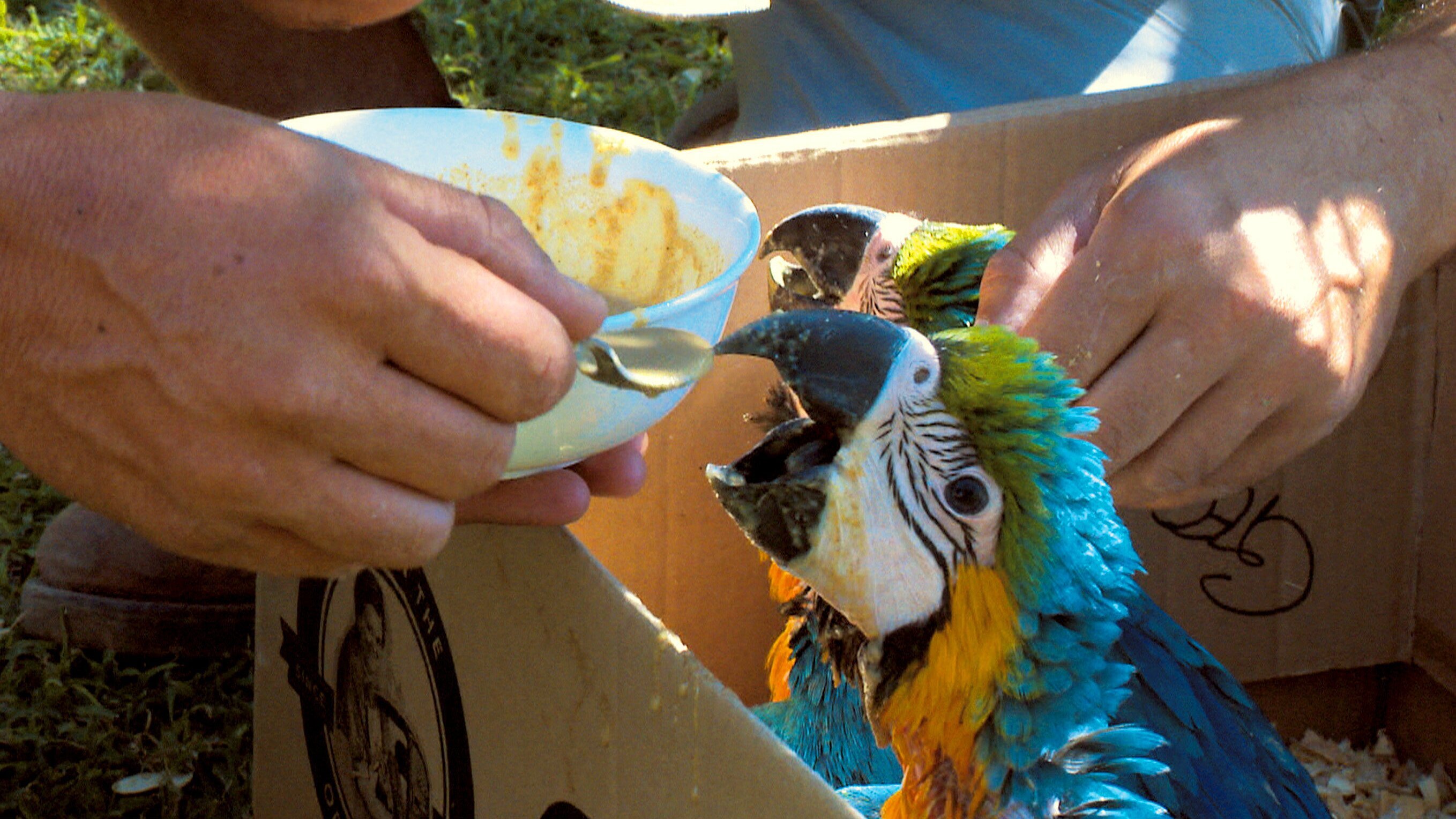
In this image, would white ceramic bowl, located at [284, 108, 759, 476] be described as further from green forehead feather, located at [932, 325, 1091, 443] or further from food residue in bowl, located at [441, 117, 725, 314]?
green forehead feather, located at [932, 325, 1091, 443]

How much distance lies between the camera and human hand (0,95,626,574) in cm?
52

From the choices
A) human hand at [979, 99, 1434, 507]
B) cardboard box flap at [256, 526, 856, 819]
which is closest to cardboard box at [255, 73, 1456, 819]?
cardboard box flap at [256, 526, 856, 819]

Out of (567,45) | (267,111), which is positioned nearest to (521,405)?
(267,111)

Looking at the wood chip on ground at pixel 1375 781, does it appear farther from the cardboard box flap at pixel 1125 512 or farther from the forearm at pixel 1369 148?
the forearm at pixel 1369 148

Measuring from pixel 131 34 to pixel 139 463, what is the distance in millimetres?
1303

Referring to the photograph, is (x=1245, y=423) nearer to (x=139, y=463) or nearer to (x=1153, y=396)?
(x=1153, y=396)

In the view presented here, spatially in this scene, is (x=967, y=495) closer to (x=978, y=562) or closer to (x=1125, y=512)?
(x=978, y=562)

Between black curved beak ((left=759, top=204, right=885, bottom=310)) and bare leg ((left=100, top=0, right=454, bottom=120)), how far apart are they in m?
0.78

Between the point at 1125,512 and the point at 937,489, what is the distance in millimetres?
601

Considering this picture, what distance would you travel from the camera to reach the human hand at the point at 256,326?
523mm

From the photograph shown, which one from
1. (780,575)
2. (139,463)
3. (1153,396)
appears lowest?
(780,575)

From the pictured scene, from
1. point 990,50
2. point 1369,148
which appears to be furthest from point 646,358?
point 990,50

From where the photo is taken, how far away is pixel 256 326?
521 mm

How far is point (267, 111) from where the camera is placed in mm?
1667
